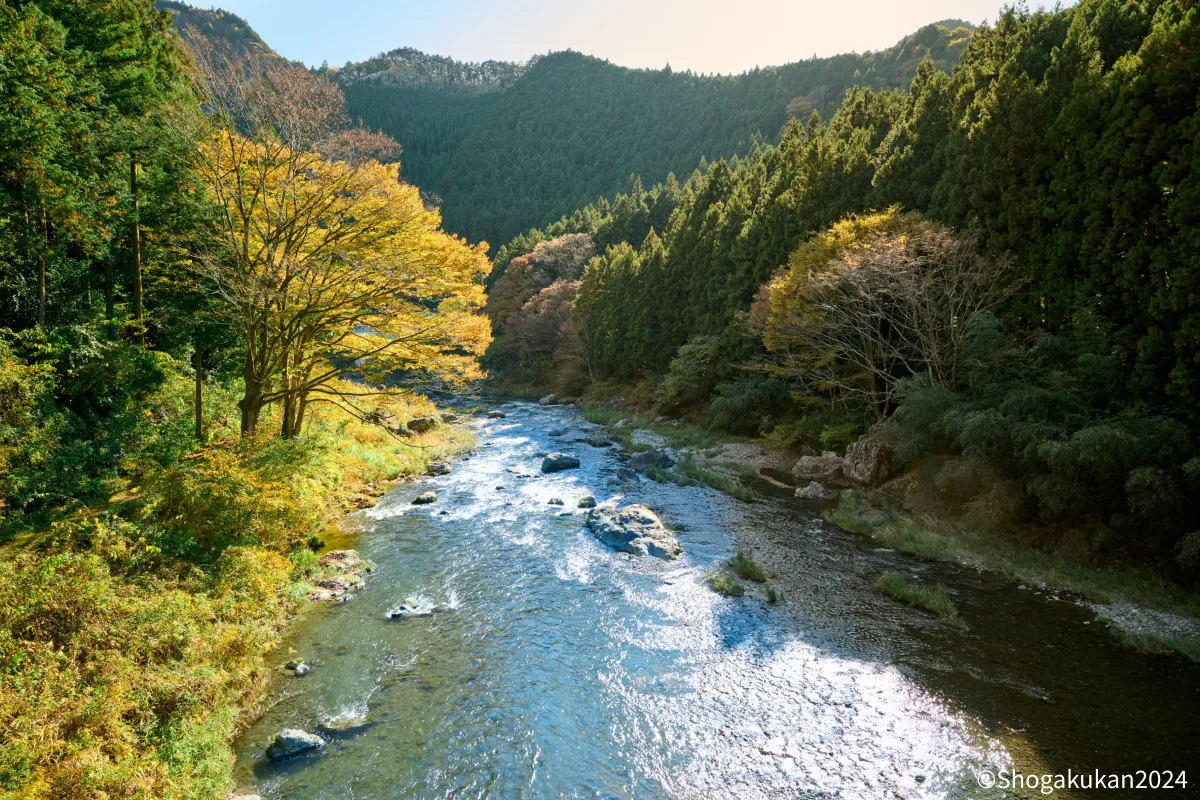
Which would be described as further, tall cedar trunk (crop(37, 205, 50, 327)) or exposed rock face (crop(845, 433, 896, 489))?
exposed rock face (crop(845, 433, 896, 489))

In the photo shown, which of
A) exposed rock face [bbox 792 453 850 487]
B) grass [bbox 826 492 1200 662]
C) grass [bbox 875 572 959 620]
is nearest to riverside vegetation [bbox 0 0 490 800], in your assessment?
grass [bbox 875 572 959 620]

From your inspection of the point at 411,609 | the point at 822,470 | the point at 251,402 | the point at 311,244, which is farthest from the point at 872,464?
the point at 251,402

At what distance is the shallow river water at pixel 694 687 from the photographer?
7176 millimetres

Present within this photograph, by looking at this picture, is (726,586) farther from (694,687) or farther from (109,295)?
(109,295)

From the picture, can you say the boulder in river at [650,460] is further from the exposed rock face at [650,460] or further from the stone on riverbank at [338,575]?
the stone on riverbank at [338,575]

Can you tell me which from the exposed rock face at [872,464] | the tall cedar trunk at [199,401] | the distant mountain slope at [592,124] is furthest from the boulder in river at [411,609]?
the distant mountain slope at [592,124]

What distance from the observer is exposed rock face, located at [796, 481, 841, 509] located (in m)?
19.0

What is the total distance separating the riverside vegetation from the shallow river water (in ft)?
5.56

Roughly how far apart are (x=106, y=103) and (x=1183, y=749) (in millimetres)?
26097

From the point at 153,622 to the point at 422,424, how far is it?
2305 centimetres

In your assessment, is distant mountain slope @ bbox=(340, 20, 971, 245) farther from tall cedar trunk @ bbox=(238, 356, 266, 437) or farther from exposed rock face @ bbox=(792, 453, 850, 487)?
exposed rock face @ bbox=(792, 453, 850, 487)

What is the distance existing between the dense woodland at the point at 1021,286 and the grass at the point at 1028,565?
0.66 m

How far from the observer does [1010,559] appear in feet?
44.0

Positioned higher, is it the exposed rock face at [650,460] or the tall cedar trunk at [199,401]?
the tall cedar trunk at [199,401]
